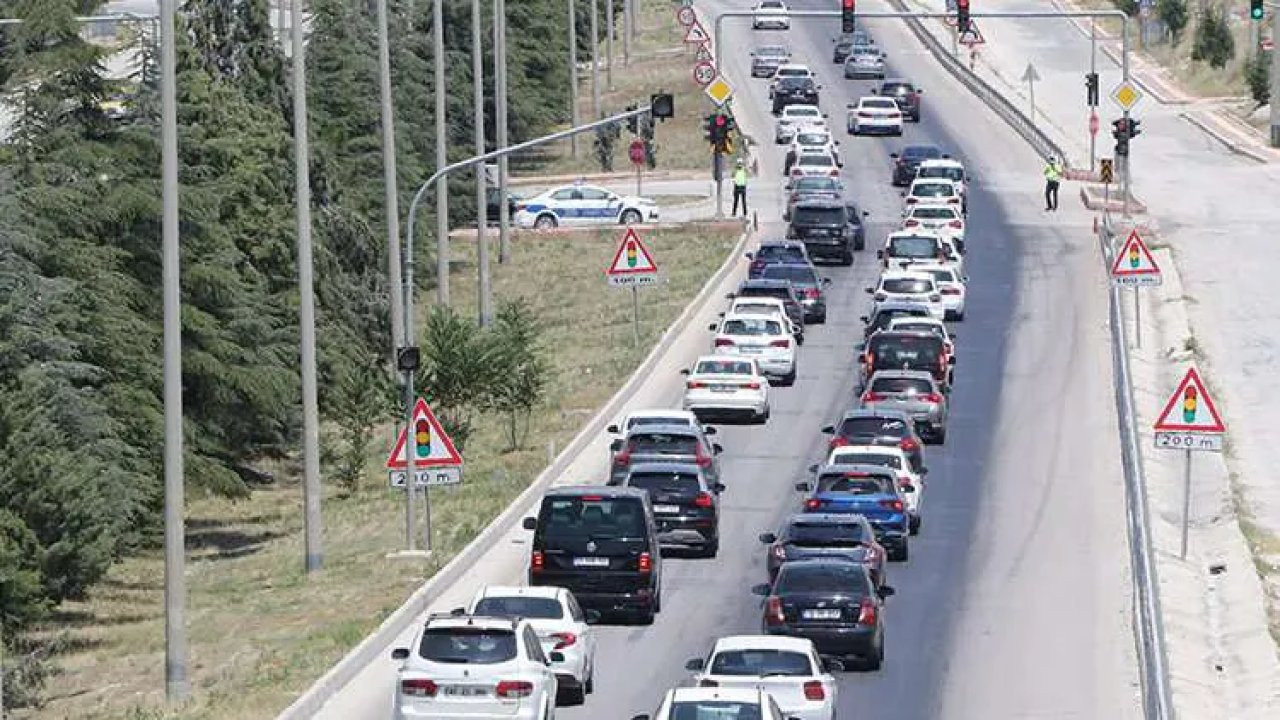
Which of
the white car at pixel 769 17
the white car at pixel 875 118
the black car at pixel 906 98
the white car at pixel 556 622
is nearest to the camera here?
the white car at pixel 556 622

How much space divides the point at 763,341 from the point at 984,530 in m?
14.6

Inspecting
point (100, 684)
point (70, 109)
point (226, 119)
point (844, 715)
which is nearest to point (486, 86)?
point (226, 119)

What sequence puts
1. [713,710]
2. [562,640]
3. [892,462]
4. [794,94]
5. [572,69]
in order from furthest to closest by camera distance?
1. [794,94]
2. [572,69]
3. [892,462]
4. [562,640]
5. [713,710]

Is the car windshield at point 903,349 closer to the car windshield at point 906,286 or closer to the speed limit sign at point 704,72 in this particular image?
the car windshield at point 906,286

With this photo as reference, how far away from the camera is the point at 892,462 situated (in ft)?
157

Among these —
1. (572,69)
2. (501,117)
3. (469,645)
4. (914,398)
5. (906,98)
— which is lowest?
(469,645)

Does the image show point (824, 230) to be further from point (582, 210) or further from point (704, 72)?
point (704, 72)

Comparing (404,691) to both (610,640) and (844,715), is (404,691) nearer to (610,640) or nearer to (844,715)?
(844,715)

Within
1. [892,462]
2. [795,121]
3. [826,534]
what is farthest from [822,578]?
[795,121]

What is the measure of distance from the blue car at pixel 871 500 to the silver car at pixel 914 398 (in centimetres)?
917

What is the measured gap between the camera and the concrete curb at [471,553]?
34.9 meters

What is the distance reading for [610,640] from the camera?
39000mm

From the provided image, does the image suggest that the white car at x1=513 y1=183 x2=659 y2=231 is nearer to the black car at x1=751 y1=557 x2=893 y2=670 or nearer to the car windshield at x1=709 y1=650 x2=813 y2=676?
the black car at x1=751 y1=557 x2=893 y2=670

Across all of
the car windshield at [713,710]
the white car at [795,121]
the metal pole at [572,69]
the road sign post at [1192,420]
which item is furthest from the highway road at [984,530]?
the metal pole at [572,69]
